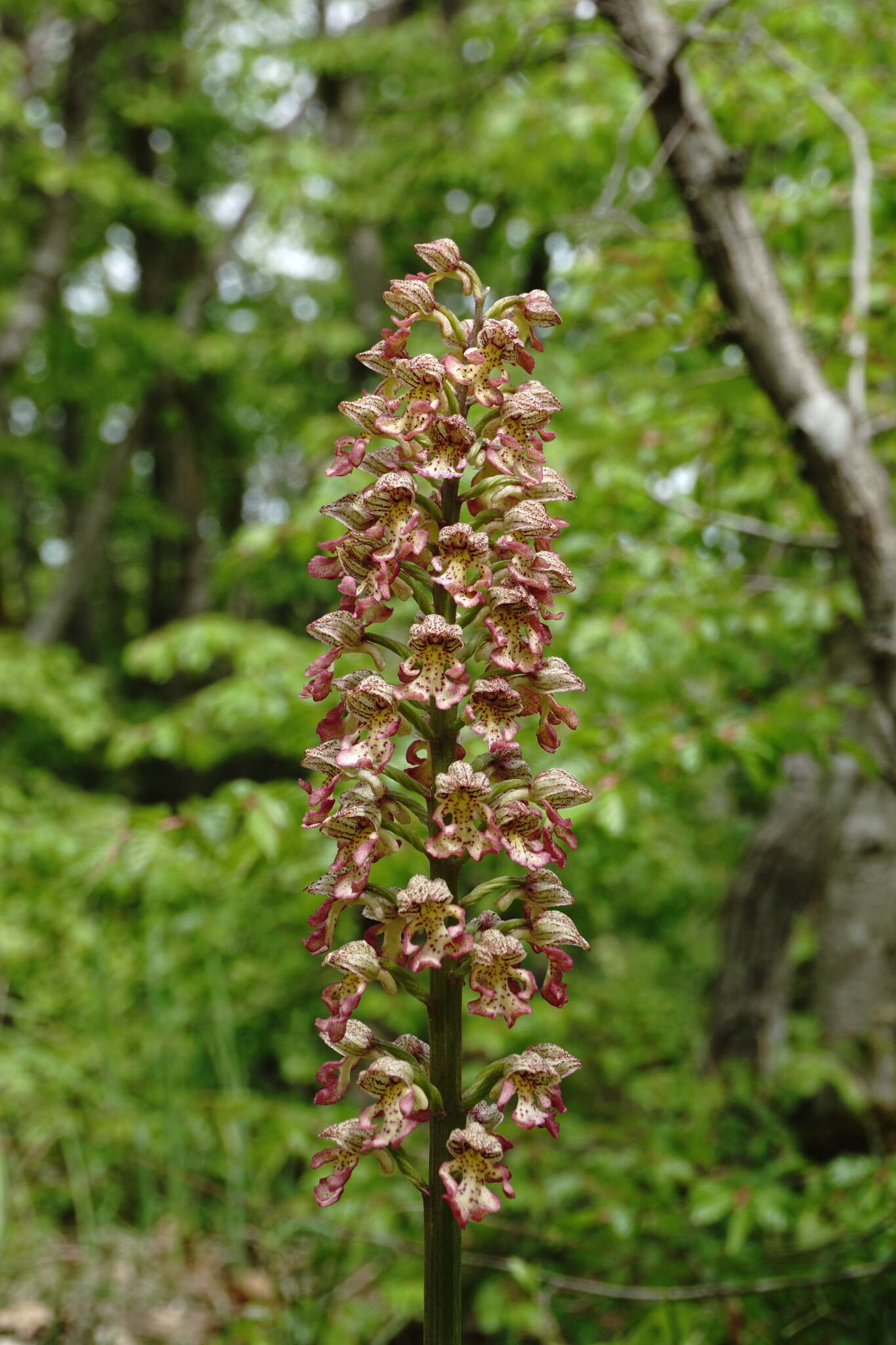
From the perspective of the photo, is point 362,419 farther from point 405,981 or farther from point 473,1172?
point 473,1172

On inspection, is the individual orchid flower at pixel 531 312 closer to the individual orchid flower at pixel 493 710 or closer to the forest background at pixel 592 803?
the individual orchid flower at pixel 493 710

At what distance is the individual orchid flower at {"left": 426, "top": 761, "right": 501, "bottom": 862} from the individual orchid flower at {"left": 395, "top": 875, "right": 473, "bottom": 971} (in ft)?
0.17

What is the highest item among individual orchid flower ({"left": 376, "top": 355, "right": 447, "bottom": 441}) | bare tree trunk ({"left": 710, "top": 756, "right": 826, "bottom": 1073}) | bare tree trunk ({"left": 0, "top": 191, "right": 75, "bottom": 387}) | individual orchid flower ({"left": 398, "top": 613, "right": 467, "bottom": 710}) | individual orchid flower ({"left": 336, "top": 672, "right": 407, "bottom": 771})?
bare tree trunk ({"left": 0, "top": 191, "right": 75, "bottom": 387})

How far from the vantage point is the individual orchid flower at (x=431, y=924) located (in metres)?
1.23

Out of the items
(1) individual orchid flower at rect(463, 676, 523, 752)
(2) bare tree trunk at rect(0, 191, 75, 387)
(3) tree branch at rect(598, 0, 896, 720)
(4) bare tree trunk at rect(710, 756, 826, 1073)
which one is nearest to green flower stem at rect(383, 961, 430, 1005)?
(1) individual orchid flower at rect(463, 676, 523, 752)

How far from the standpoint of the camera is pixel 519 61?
10.0 feet

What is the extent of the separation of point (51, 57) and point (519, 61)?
362 inches

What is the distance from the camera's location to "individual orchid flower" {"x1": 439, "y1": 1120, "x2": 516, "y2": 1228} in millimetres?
1208

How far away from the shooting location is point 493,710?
135cm

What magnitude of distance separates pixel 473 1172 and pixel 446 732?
56cm

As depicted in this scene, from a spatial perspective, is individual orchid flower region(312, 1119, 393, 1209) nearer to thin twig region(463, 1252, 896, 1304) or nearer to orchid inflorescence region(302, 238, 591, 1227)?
orchid inflorescence region(302, 238, 591, 1227)

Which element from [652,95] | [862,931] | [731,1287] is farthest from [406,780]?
[862,931]

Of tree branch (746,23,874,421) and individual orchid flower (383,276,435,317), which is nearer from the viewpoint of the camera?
individual orchid flower (383,276,435,317)

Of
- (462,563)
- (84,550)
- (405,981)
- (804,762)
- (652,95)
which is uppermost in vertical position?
(84,550)
